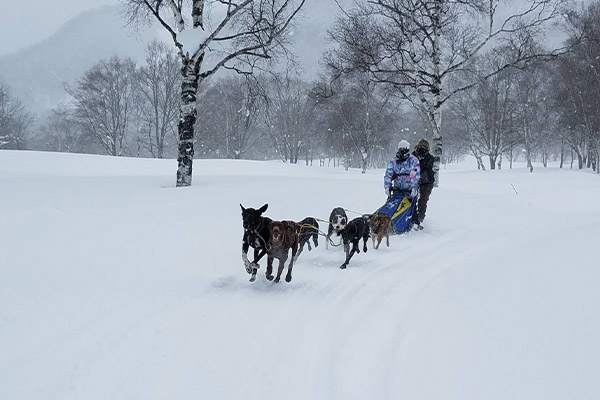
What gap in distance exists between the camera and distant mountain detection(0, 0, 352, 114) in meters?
119

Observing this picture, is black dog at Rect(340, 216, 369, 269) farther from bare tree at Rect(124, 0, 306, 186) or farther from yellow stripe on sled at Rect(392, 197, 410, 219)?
bare tree at Rect(124, 0, 306, 186)

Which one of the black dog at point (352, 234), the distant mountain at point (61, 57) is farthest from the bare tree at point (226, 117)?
the distant mountain at point (61, 57)

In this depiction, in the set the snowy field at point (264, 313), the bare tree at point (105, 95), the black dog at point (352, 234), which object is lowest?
the snowy field at point (264, 313)

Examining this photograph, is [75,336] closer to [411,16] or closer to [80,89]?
[411,16]

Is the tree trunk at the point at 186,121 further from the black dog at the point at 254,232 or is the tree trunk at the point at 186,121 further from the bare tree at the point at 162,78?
the bare tree at the point at 162,78

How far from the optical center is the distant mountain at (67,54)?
11900 centimetres

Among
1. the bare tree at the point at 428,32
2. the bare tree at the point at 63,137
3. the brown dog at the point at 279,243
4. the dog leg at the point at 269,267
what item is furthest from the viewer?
the bare tree at the point at 63,137

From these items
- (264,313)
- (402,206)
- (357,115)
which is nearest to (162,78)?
(357,115)

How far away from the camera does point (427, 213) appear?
1077cm

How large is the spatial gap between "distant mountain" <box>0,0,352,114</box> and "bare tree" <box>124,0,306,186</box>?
98.5 m

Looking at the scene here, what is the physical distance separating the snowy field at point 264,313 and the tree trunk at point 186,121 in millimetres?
2816

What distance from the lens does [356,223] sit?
661 centimetres

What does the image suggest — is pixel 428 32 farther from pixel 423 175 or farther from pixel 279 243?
pixel 279 243

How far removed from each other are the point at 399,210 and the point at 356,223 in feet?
8.53
